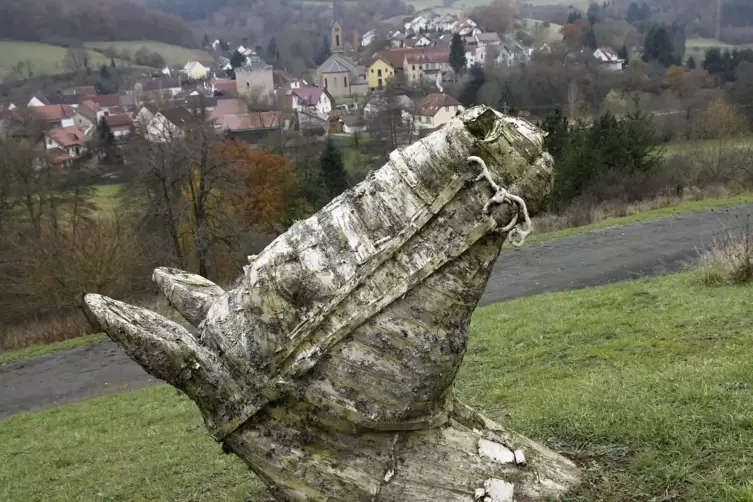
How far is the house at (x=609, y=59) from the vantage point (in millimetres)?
74375

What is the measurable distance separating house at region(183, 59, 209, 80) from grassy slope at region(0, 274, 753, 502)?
393ft

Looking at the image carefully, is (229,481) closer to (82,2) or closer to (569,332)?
(569,332)

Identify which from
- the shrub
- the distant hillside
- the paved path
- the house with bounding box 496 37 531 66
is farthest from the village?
the shrub

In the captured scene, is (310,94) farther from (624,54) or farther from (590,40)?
(624,54)

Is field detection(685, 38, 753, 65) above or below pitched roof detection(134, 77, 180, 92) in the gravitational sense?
above

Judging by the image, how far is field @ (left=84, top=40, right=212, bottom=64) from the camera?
132375 millimetres

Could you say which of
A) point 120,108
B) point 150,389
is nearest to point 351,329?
point 150,389

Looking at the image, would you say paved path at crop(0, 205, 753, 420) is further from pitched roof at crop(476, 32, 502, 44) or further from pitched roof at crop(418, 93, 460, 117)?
pitched roof at crop(476, 32, 502, 44)

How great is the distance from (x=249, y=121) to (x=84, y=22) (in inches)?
3432

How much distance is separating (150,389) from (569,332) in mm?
8450

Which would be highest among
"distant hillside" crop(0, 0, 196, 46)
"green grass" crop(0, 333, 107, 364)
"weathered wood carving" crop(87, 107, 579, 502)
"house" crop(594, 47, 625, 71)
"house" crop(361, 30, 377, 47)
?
"distant hillside" crop(0, 0, 196, 46)

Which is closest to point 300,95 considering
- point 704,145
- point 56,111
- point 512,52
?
point 56,111

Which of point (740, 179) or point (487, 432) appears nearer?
point (487, 432)

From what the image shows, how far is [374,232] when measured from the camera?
12.5ft
